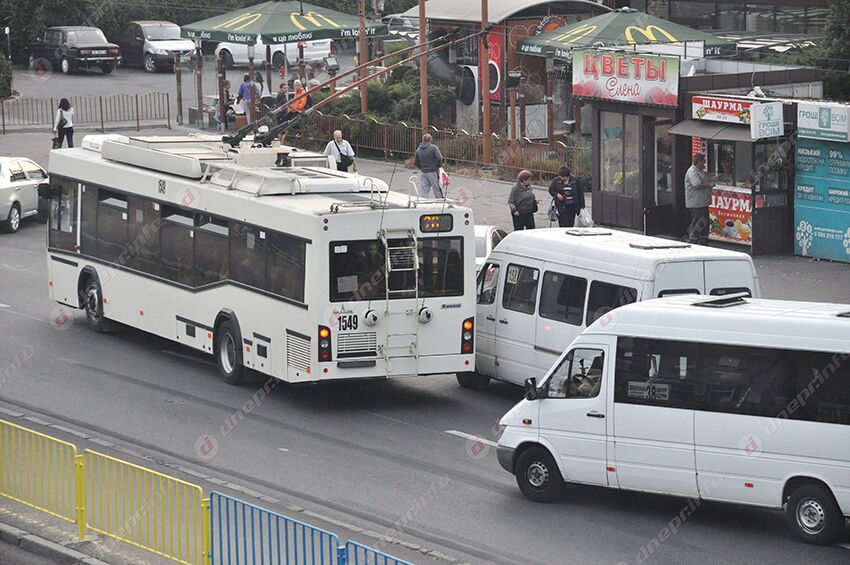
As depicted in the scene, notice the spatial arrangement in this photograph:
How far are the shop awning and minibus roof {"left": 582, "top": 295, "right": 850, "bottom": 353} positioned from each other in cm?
1204

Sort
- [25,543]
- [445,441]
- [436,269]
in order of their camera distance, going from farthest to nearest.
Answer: [436,269]
[445,441]
[25,543]

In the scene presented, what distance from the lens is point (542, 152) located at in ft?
110

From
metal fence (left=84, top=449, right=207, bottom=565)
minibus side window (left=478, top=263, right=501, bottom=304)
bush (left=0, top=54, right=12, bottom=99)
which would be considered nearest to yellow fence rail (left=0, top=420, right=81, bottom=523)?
metal fence (left=84, top=449, right=207, bottom=565)

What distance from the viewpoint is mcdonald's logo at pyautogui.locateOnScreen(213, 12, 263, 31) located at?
3977 cm

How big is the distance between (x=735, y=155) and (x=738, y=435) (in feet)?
46.4

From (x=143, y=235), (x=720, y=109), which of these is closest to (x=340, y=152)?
(x=720, y=109)

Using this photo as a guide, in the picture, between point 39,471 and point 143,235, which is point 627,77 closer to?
point 143,235

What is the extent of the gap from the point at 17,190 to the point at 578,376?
1904 cm

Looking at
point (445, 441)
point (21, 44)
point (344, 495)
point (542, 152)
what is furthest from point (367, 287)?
point (21, 44)

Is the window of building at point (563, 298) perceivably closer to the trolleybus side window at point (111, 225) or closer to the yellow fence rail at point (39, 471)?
the yellow fence rail at point (39, 471)

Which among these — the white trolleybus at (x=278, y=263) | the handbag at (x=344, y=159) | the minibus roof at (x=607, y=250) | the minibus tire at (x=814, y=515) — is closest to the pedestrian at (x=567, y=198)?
the handbag at (x=344, y=159)

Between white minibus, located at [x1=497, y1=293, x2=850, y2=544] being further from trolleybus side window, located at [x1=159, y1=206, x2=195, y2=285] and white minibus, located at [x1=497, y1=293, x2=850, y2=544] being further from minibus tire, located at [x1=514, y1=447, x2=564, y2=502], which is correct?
trolleybus side window, located at [x1=159, y1=206, x2=195, y2=285]

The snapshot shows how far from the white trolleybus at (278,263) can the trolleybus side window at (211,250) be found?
2 centimetres

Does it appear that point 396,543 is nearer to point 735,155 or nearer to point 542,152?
point 735,155
